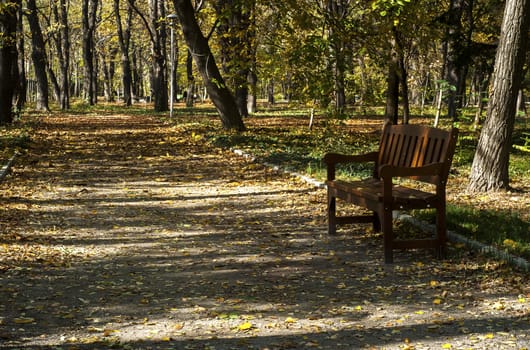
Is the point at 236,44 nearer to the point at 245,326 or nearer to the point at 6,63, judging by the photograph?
the point at 6,63

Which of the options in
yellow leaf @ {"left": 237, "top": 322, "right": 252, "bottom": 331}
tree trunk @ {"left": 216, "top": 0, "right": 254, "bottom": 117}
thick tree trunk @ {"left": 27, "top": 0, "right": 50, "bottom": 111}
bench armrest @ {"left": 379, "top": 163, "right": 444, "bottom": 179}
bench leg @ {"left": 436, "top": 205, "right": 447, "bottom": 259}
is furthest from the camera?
thick tree trunk @ {"left": 27, "top": 0, "right": 50, "bottom": 111}

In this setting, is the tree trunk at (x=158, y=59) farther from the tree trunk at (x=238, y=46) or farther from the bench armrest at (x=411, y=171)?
the bench armrest at (x=411, y=171)

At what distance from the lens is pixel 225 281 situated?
5.88 m

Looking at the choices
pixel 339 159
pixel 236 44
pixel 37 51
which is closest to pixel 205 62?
pixel 236 44

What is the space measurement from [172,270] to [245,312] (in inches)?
54.9

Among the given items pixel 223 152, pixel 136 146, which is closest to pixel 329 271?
pixel 223 152

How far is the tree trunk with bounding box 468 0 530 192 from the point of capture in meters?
9.04

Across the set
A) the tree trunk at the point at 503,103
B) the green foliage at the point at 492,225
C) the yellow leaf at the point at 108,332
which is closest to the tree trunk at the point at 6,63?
the tree trunk at the point at 503,103

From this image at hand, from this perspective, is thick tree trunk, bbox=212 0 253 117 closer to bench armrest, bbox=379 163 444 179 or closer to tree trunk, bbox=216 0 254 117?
tree trunk, bbox=216 0 254 117

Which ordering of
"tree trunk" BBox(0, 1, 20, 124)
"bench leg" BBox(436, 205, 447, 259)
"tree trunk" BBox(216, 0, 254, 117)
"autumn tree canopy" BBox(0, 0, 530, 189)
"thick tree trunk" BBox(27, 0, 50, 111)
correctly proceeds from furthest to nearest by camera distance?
"thick tree trunk" BBox(27, 0, 50, 111)
"tree trunk" BBox(0, 1, 20, 124)
"tree trunk" BBox(216, 0, 254, 117)
"autumn tree canopy" BBox(0, 0, 530, 189)
"bench leg" BBox(436, 205, 447, 259)

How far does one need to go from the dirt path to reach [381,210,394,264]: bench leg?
0.11 meters

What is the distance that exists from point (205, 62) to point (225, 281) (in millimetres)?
15223

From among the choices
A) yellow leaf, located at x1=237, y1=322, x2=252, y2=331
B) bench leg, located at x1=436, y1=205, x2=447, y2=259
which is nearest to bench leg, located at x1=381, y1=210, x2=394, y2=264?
bench leg, located at x1=436, y1=205, x2=447, y2=259

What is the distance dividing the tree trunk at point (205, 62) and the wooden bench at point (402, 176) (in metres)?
12.9
